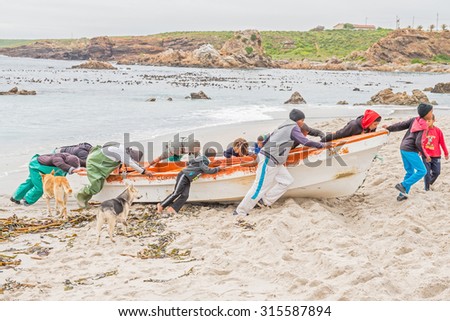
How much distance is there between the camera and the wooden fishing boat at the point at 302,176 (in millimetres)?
8320

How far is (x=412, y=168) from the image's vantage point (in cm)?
870

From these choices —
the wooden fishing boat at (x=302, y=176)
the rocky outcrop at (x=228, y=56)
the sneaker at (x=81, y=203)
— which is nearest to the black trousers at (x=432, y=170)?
the wooden fishing boat at (x=302, y=176)

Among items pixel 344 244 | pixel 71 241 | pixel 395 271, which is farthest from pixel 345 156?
pixel 71 241

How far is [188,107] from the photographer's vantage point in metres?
29.8

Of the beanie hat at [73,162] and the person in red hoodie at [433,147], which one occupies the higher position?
the person in red hoodie at [433,147]

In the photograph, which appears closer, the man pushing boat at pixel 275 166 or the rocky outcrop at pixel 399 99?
the man pushing boat at pixel 275 166

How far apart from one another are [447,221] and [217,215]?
341cm

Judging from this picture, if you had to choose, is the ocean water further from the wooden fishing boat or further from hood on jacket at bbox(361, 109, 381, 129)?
hood on jacket at bbox(361, 109, 381, 129)

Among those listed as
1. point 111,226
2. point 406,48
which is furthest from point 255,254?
point 406,48

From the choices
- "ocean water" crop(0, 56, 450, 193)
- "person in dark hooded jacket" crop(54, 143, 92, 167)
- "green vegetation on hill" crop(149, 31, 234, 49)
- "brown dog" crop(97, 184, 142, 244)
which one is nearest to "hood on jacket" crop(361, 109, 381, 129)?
"brown dog" crop(97, 184, 142, 244)

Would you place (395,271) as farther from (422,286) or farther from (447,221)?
(447,221)

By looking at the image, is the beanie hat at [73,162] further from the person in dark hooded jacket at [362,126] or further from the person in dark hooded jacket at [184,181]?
the person in dark hooded jacket at [362,126]

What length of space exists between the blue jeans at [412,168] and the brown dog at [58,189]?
17.9ft

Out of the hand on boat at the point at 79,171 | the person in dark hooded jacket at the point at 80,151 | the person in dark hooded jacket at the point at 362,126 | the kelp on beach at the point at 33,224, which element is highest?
the person in dark hooded jacket at the point at 362,126
